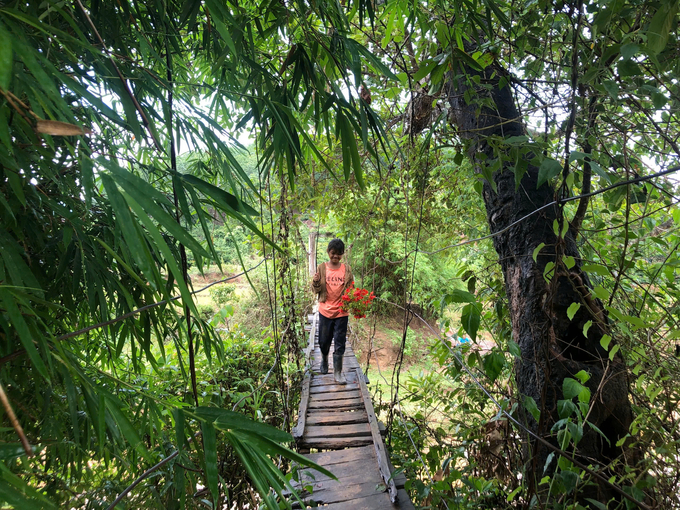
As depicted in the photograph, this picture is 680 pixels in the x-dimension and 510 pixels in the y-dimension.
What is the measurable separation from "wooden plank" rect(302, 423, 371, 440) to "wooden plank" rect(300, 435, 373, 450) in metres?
0.03

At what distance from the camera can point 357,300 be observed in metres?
2.89

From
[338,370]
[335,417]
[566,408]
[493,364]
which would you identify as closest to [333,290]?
[338,370]

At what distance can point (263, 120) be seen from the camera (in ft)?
3.44

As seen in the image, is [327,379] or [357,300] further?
[327,379]

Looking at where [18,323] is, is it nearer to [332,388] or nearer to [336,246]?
[336,246]

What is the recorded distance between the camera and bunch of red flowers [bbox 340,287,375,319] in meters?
2.89

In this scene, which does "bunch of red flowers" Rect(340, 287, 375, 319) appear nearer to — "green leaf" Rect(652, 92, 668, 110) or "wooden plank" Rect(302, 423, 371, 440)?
"wooden plank" Rect(302, 423, 371, 440)

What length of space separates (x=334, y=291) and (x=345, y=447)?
1.23 metres

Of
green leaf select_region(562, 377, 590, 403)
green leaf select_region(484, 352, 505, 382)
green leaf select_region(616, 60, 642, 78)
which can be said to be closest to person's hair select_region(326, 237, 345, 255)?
green leaf select_region(484, 352, 505, 382)

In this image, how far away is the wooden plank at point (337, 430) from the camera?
2537mm

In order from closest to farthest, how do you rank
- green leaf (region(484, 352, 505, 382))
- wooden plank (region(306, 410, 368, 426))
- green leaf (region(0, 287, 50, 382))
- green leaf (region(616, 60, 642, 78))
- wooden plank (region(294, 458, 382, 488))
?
green leaf (region(0, 287, 50, 382)), green leaf (region(616, 60, 642, 78)), green leaf (region(484, 352, 505, 382)), wooden plank (region(294, 458, 382, 488)), wooden plank (region(306, 410, 368, 426))

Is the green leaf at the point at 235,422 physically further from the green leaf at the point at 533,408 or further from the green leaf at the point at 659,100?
the green leaf at the point at 659,100

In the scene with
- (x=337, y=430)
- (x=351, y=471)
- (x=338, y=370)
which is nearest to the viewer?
(x=351, y=471)

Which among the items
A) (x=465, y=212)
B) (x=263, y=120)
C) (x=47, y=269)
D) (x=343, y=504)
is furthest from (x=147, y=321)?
(x=465, y=212)
